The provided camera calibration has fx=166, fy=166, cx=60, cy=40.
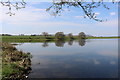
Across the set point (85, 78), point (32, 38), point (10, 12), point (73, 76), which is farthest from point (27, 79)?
point (32, 38)

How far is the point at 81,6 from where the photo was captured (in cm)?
618

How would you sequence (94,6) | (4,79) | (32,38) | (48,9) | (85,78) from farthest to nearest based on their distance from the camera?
(32,38) < (85,78) < (4,79) < (48,9) < (94,6)

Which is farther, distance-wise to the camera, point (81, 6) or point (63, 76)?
point (63, 76)

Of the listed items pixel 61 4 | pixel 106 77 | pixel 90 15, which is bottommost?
pixel 106 77

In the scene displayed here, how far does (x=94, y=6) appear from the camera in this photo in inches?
239

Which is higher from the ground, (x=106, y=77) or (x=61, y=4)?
(x=61, y=4)

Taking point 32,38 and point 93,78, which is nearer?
point 93,78

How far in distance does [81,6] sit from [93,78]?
24.8 feet

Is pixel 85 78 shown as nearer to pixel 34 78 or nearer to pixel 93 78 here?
pixel 93 78

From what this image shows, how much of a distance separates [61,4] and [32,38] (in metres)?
85.8

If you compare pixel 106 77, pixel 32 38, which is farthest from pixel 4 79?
pixel 32 38

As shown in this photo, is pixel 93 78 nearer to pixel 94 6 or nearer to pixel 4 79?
pixel 4 79

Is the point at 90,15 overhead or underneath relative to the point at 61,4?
underneath

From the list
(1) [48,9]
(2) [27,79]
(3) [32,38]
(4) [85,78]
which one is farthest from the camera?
(3) [32,38]
